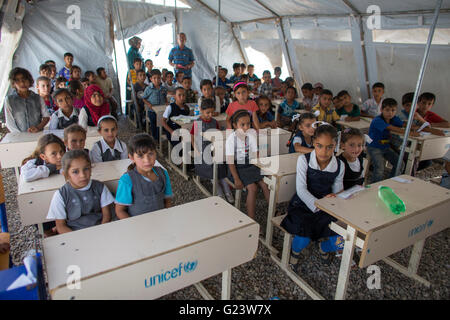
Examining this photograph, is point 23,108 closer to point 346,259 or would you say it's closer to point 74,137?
point 74,137

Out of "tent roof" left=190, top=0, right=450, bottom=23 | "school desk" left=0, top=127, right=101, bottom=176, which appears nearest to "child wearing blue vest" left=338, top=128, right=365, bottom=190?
"school desk" left=0, top=127, right=101, bottom=176

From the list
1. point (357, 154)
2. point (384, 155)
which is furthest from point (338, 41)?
point (357, 154)

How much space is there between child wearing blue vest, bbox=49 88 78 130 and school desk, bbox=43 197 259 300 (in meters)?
2.16

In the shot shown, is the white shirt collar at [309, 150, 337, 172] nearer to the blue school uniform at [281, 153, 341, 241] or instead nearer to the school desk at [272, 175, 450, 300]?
the blue school uniform at [281, 153, 341, 241]

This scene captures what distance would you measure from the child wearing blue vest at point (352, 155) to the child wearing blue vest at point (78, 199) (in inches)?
68.1

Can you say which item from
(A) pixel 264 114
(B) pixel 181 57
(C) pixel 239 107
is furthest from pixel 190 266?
(B) pixel 181 57

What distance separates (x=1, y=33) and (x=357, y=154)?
19.0ft

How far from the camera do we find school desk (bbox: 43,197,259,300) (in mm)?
1138

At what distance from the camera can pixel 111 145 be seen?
2.61 metres

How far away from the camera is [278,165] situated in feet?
7.84

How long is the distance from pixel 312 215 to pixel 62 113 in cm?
269

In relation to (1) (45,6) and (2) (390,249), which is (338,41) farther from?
(1) (45,6)

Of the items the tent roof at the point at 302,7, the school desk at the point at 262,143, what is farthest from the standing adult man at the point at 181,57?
the school desk at the point at 262,143
